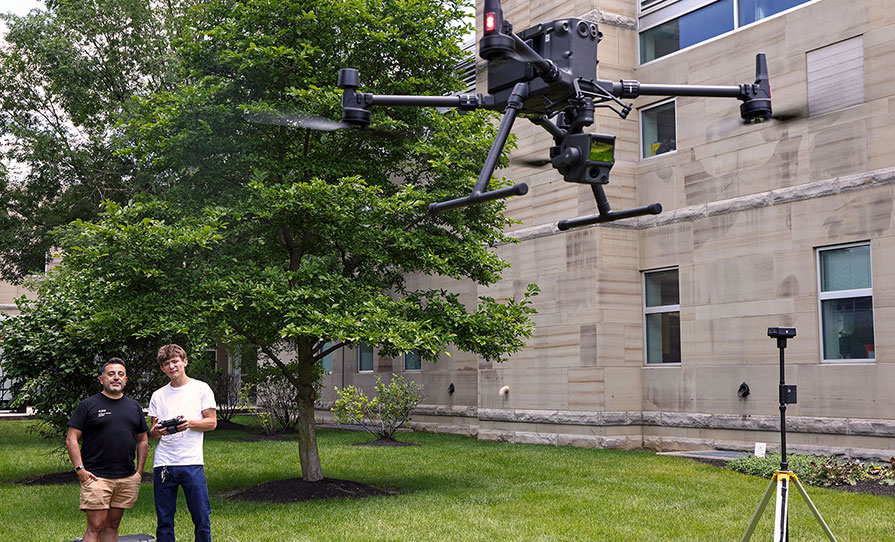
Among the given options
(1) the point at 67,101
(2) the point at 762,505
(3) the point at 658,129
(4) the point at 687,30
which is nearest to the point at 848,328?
(3) the point at 658,129

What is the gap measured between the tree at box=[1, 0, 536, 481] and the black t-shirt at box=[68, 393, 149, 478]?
3.51m


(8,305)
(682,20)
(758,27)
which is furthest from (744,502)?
(8,305)

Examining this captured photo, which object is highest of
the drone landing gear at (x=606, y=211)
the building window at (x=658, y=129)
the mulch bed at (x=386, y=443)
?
the building window at (x=658, y=129)

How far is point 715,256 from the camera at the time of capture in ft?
62.4

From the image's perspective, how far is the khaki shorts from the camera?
7973 millimetres

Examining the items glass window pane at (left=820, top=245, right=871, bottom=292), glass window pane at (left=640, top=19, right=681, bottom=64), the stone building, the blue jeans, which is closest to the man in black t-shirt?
the blue jeans

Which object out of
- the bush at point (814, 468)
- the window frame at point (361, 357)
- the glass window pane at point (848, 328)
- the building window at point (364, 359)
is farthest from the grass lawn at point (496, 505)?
the building window at point (364, 359)

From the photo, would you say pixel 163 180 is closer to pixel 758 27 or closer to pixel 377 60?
pixel 377 60

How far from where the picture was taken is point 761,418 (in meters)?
17.8

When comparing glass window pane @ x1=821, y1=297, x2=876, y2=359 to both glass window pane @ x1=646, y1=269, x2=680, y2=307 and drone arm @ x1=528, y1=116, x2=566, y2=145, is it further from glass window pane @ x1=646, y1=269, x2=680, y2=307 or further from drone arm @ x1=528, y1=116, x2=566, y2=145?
drone arm @ x1=528, y1=116, x2=566, y2=145

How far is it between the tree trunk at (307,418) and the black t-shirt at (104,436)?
5685 mm

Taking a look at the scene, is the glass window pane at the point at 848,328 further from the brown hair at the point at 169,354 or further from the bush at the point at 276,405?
the bush at the point at 276,405

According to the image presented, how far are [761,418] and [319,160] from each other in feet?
33.2

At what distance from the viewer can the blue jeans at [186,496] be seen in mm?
8062
